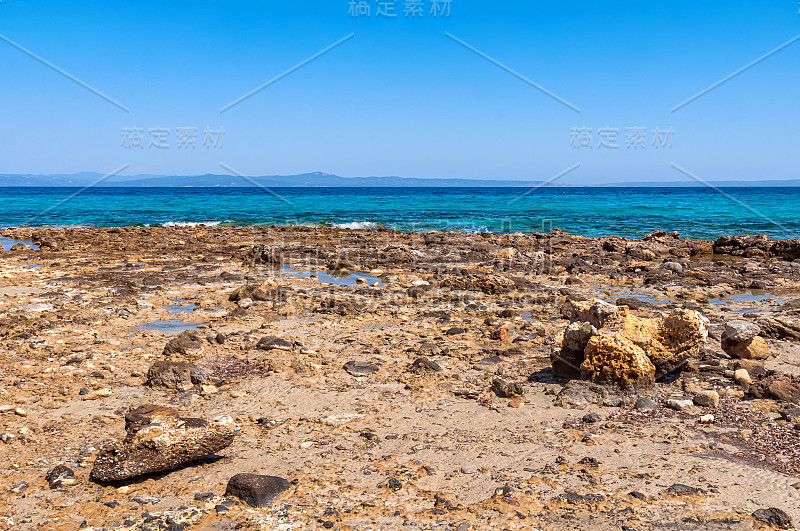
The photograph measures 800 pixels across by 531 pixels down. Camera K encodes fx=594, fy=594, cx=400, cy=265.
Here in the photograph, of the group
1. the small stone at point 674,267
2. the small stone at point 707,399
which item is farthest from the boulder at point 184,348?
the small stone at point 674,267

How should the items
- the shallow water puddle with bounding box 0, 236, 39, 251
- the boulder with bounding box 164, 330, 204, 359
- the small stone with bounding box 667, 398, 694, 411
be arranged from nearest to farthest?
1. the small stone with bounding box 667, 398, 694, 411
2. the boulder with bounding box 164, 330, 204, 359
3. the shallow water puddle with bounding box 0, 236, 39, 251

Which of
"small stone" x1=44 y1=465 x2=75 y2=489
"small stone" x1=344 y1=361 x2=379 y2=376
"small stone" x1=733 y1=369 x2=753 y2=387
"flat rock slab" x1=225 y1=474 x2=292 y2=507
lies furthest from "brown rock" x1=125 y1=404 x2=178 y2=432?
"small stone" x1=733 y1=369 x2=753 y2=387

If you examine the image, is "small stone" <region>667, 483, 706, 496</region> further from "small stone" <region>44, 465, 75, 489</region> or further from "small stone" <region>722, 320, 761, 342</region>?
"small stone" <region>44, 465, 75, 489</region>

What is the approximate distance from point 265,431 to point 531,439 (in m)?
2.16

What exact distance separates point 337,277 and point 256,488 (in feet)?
29.4

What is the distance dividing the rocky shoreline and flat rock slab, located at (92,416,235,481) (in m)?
0.01

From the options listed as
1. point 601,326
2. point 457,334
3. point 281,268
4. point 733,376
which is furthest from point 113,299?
point 733,376

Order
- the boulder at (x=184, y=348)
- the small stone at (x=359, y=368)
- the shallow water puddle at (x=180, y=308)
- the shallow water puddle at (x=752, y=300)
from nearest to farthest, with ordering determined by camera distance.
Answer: the small stone at (x=359, y=368), the boulder at (x=184, y=348), the shallow water puddle at (x=180, y=308), the shallow water puddle at (x=752, y=300)

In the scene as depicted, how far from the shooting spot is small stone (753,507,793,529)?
3402 millimetres

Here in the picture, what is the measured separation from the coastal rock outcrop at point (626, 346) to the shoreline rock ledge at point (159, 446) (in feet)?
11.4

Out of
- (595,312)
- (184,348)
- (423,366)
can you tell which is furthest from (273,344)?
(595,312)

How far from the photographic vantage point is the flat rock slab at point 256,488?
12.2 feet

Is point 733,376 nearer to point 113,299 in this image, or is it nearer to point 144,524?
point 144,524

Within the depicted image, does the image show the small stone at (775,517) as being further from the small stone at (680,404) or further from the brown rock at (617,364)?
the brown rock at (617,364)
